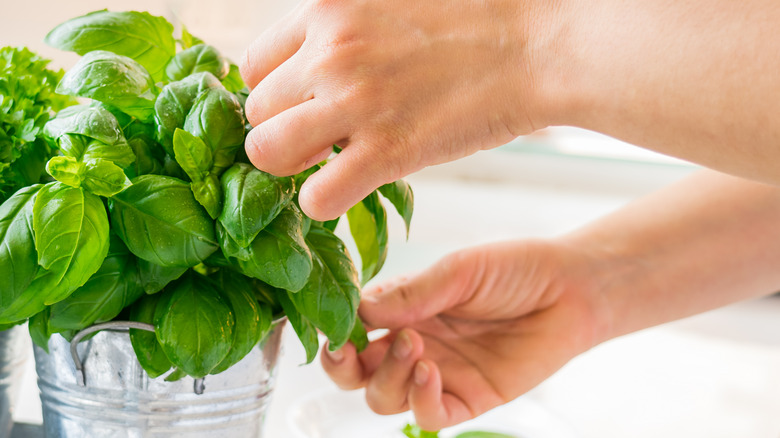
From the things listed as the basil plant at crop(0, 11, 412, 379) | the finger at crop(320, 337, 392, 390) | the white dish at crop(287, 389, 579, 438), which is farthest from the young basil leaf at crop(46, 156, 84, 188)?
the white dish at crop(287, 389, 579, 438)

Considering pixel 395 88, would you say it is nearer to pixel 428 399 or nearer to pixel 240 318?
pixel 240 318

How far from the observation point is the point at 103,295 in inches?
17.7

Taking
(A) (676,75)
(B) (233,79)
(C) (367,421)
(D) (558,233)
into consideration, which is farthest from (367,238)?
(D) (558,233)

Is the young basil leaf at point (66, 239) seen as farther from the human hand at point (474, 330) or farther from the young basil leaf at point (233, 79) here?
the human hand at point (474, 330)

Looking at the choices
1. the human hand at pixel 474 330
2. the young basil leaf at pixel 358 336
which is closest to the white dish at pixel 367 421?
the human hand at pixel 474 330

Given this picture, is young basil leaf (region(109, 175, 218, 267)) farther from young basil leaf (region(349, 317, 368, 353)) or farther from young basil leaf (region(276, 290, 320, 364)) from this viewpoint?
young basil leaf (region(349, 317, 368, 353))

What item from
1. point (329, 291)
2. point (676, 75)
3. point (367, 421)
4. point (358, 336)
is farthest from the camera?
point (367, 421)

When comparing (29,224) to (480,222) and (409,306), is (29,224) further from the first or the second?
(480,222)

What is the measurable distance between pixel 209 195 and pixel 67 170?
0.08 m

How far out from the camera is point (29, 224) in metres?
0.43

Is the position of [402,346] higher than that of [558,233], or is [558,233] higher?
[558,233]

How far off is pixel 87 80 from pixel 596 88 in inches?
12.2

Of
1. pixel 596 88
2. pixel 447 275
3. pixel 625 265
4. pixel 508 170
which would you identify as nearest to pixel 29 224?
pixel 596 88

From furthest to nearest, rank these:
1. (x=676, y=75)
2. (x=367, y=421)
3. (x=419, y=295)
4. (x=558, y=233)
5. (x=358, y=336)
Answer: (x=558, y=233) < (x=367, y=421) < (x=419, y=295) < (x=358, y=336) < (x=676, y=75)
